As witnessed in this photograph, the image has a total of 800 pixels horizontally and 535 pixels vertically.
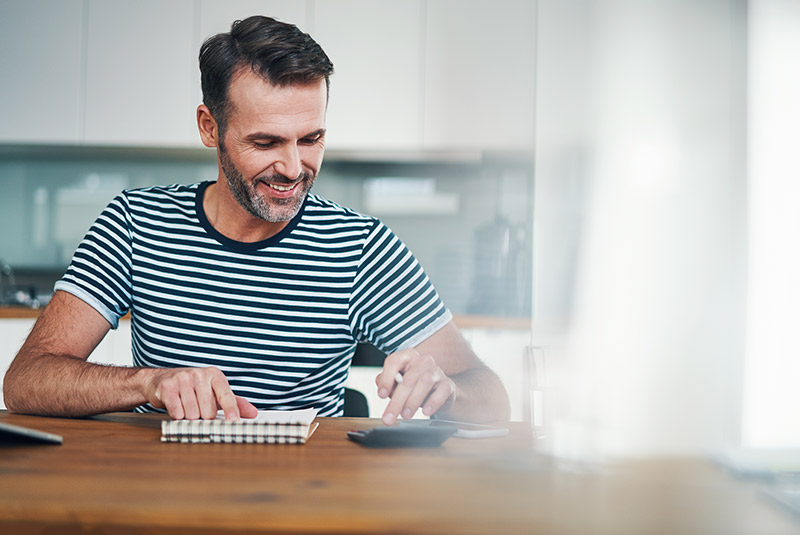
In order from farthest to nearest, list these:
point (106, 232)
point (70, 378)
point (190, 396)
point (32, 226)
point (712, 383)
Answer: point (32, 226)
point (106, 232)
point (712, 383)
point (70, 378)
point (190, 396)

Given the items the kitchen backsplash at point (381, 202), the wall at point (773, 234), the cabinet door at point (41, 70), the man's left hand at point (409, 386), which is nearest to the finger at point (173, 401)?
the man's left hand at point (409, 386)

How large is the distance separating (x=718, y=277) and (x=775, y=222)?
0.39ft

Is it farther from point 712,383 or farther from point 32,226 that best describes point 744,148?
point 32,226

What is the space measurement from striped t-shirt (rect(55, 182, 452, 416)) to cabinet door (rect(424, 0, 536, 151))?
1.64 metres

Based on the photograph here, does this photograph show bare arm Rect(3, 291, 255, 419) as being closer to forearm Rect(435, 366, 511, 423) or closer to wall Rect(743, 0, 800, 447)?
forearm Rect(435, 366, 511, 423)

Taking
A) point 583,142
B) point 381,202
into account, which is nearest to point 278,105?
point 583,142

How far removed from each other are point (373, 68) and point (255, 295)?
71.0 inches

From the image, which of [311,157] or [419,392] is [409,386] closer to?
[419,392]

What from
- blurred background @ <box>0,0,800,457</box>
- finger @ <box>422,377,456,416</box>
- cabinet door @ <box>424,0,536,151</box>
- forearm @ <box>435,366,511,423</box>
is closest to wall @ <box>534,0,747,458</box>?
blurred background @ <box>0,0,800,457</box>

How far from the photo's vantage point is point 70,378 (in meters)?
0.94

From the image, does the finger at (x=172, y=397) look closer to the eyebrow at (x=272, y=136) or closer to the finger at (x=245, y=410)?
the finger at (x=245, y=410)

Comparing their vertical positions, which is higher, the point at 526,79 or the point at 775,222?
the point at 526,79

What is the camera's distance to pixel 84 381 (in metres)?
0.93

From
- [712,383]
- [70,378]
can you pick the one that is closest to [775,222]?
[712,383]
